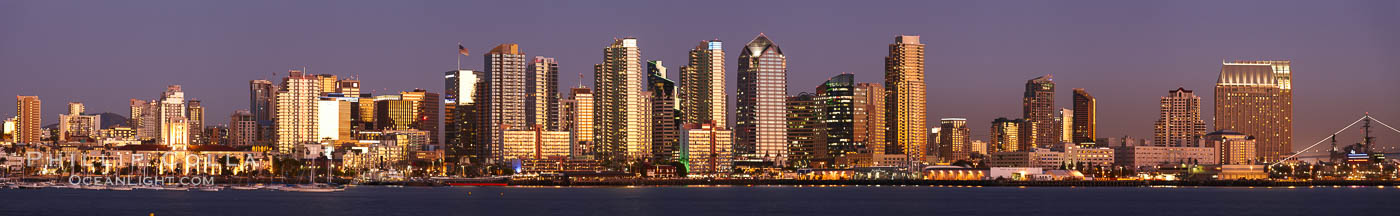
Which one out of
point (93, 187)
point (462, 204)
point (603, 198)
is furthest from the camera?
point (93, 187)

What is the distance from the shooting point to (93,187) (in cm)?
19550

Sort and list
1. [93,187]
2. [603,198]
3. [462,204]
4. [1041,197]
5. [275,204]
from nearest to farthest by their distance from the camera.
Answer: [275,204] < [462,204] < [603,198] < [1041,197] < [93,187]

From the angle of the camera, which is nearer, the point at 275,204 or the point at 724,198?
the point at 275,204

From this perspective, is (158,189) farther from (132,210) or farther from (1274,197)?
(1274,197)

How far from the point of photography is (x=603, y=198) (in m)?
172

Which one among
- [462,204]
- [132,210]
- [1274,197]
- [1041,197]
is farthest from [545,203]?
[1274,197]

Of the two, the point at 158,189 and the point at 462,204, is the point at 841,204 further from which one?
the point at 158,189

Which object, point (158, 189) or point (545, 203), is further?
point (158, 189)

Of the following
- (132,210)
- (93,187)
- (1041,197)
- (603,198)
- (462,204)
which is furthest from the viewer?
(93,187)

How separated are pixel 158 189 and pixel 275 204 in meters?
58.2

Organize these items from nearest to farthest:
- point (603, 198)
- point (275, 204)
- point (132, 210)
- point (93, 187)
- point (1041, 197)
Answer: point (132, 210)
point (275, 204)
point (603, 198)
point (1041, 197)
point (93, 187)

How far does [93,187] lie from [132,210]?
6952cm

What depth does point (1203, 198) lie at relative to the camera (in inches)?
6998

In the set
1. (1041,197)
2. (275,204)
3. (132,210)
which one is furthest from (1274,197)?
(132,210)
